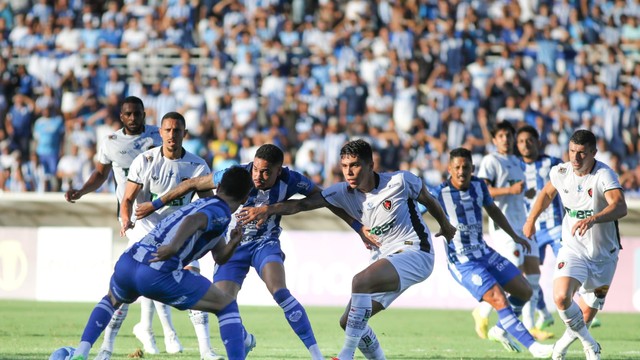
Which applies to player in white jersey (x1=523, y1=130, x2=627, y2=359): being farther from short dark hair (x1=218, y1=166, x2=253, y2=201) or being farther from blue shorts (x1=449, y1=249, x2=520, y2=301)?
short dark hair (x1=218, y1=166, x2=253, y2=201)

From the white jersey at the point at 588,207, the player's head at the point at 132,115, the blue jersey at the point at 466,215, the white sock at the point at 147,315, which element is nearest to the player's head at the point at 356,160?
the white jersey at the point at 588,207

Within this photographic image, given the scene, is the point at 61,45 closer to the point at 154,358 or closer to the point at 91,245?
the point at 91,245

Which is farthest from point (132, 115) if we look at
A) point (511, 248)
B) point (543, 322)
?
point (543, 322)

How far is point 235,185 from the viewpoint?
8.16m

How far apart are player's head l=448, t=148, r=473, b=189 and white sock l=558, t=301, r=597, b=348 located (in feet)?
7.07

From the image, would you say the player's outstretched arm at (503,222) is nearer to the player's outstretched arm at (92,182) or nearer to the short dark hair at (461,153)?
the short dark hair at (461,153)

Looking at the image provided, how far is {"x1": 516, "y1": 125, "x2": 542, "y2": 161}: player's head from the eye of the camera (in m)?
14.0

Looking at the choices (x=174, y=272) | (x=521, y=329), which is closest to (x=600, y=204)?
(x=521, y=329)

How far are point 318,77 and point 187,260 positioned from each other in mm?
14542

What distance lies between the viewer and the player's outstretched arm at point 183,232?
786 centimetres

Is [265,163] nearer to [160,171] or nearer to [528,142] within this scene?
[160,171]

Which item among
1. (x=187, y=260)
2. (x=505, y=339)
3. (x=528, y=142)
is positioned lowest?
(x=505, y=339)

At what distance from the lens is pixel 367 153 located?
9.05 metres

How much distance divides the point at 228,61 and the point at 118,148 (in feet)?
39.3
